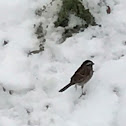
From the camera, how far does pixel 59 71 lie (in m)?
6.75

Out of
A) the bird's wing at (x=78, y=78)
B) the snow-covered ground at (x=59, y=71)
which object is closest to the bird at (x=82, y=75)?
the bird's wing at (x=78, y=78)

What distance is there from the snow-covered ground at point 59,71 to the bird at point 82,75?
173 mm

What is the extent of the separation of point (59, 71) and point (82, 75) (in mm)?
538

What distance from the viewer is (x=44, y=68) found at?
268 inches

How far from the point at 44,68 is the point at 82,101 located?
2.80ft

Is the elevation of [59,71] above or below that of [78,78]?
above

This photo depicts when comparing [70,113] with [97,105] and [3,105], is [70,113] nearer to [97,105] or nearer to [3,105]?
[97,105]

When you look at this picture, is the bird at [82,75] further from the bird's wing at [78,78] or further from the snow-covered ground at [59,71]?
the snow-covered ground at [59,71]

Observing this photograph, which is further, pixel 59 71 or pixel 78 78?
pixel 59 71

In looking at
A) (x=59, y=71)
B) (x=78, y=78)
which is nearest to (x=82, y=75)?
(x=78, y=78)

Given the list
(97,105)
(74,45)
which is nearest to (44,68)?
(74,45)

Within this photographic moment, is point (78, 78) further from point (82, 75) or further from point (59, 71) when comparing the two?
point (59, 71)

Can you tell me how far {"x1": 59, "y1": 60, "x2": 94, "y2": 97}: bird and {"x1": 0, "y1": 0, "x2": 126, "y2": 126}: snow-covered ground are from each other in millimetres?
173

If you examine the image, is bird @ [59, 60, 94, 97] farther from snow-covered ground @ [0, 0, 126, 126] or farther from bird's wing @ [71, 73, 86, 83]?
snow-covered ground @ [0, 0, 126, 126]
